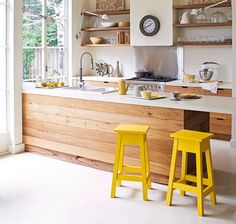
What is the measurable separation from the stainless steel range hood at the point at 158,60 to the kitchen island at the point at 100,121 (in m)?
2.56

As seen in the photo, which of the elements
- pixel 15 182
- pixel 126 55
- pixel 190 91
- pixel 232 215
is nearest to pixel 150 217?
pixel 232 215

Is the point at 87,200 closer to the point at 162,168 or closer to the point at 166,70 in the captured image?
the point at 162,168

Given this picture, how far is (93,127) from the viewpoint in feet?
Answer: 14.2

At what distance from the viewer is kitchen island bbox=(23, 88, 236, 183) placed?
147 inches

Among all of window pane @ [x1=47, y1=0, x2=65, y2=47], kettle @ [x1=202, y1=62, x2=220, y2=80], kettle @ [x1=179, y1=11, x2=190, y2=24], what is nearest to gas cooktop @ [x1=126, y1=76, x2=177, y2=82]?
kettle @ [x1=202, y1=62, x2=220, y2=80]

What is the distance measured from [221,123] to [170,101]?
91.4 inches

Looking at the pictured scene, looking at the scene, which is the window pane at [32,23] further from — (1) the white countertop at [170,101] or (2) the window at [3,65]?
(1) the white countertop at [170,101]

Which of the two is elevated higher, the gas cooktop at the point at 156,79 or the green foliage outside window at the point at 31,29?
the green foliage outside window at the point at 31,29

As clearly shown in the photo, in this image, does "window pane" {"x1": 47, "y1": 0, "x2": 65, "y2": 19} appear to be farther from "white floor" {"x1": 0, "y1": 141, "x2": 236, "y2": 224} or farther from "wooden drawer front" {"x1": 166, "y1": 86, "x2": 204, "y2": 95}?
"white floor" {"x1": 0, "y1": 141, "x2": 236, "y2": 224}

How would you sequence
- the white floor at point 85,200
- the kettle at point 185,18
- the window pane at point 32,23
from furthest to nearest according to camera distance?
1. the kettle at point 185,18
2. the window pane at point 32,23
3. the white floor at point 85,200

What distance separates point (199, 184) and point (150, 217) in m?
0.52

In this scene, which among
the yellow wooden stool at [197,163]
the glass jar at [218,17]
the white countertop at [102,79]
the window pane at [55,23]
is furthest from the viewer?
the white countertop at [102,79]

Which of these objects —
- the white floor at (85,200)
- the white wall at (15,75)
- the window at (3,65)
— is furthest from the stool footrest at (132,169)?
the window at (3,65)

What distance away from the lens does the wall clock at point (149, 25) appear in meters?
6.39
